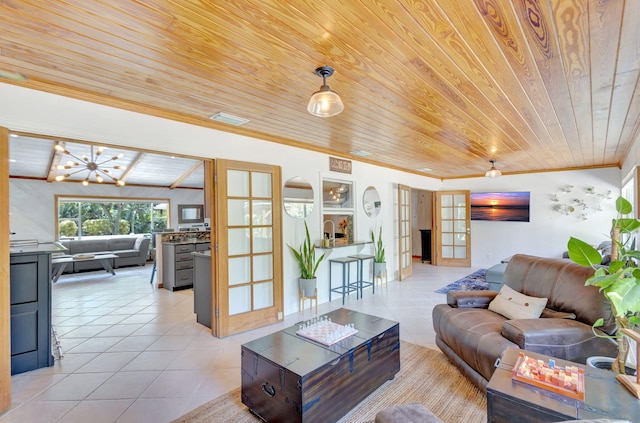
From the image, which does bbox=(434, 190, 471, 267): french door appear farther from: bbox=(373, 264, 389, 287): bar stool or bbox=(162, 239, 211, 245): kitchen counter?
bbox=(162, 239, 211, 245): kitchen counter

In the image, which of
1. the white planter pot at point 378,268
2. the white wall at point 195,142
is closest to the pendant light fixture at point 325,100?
the white wall at point 195,142

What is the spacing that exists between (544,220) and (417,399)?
629 centimetres

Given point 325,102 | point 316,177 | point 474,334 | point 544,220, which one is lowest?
point 474,334

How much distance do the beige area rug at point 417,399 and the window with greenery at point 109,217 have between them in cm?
813

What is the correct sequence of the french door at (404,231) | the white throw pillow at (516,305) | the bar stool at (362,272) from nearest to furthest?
the white throw pillow at (516,305)
the bar stool at (362,272)
the french door at (404,231)

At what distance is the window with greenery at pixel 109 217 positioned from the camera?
8398mm

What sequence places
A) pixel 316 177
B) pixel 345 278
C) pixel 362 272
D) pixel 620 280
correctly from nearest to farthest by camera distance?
1. pixel 620 280
2. pixel 316 177
3. pixel 345 278
4. pixel 362 272

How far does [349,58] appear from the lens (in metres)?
1.85

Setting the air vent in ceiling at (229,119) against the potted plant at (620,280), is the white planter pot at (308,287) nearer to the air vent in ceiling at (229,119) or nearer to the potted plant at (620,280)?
the air vent in ceiling at (229,119)

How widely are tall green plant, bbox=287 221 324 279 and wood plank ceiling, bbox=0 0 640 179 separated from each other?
1630 mm

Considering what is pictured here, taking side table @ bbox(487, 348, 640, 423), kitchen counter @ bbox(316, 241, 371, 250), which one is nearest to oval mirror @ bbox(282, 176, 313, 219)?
kitchen counter @ bbox(316, 241, 371, 250)

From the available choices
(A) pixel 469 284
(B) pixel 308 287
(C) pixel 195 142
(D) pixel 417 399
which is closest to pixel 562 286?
(D) pixel 417 399

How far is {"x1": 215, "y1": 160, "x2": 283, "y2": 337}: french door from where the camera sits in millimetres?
3342

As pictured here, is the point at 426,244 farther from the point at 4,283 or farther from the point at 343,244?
the point at 4,283
